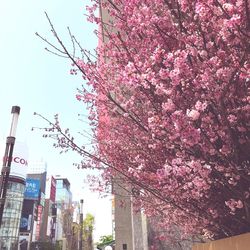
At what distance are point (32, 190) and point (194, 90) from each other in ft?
198

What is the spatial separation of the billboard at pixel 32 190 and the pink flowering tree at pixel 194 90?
190ft

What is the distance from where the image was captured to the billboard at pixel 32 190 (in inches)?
2349

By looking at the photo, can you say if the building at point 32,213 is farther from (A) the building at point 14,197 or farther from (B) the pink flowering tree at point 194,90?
(B) the pink flowering tree at point 194,90

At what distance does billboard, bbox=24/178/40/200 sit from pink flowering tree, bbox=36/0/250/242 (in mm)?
58036

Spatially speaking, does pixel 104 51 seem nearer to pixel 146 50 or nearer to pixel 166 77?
pixel 146 50

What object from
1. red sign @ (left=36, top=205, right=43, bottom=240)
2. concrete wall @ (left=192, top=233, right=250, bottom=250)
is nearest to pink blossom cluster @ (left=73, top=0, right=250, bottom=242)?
concrete wall @ (left=192, top=233, right=250, bottom=250)

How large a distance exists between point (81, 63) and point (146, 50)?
0.94 m

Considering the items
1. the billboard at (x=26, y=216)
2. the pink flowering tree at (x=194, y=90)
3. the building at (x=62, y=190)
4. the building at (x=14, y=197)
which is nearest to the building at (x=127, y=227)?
the pink flowering tree at (x=194, y=90)

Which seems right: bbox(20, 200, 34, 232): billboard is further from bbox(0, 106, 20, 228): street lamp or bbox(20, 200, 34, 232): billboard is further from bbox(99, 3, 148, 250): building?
bbox(0, 106, 20, 228): street lamp

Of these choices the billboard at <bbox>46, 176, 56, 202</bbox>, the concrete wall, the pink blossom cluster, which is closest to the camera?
the pink blossom cluster

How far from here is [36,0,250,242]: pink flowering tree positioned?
10.6 feet

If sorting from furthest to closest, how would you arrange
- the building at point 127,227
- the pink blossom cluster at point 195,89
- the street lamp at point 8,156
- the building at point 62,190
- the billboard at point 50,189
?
1. the building at point 62,190
2. the billboard at point 50,189
3. the building at point 127,227
4. the street lamp at point 8,156
5. the pink blossom cluster at point 195,89

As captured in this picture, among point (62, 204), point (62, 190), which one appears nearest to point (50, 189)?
point (62, 204)

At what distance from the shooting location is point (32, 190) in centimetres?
6059
